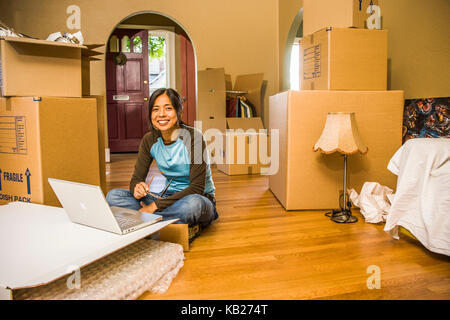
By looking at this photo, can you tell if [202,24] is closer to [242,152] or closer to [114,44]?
[114,44]

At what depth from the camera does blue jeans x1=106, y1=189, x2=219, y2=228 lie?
5.59 feet

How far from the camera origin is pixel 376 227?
6.66 ft

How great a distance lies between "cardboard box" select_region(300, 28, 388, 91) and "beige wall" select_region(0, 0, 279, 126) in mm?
2647

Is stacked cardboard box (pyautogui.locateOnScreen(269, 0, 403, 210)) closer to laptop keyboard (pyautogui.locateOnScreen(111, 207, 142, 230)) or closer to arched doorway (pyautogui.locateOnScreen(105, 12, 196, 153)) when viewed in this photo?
laptop keyboard (pyautogui.locateOnScreen(111, 207, 142, 230))

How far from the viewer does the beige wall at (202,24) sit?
4.50 metres

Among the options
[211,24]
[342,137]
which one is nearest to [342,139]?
[342,137]

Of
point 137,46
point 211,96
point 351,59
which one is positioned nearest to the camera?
point 351,59

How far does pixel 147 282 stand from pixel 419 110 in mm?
2051

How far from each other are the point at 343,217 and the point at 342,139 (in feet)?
1.53

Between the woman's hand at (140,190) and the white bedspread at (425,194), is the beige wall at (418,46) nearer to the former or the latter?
the white bedspread at (425,194)

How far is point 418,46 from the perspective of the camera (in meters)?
2.45

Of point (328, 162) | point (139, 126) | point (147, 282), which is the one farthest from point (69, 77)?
point (139, 126)

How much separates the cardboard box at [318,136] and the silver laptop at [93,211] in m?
1.17
